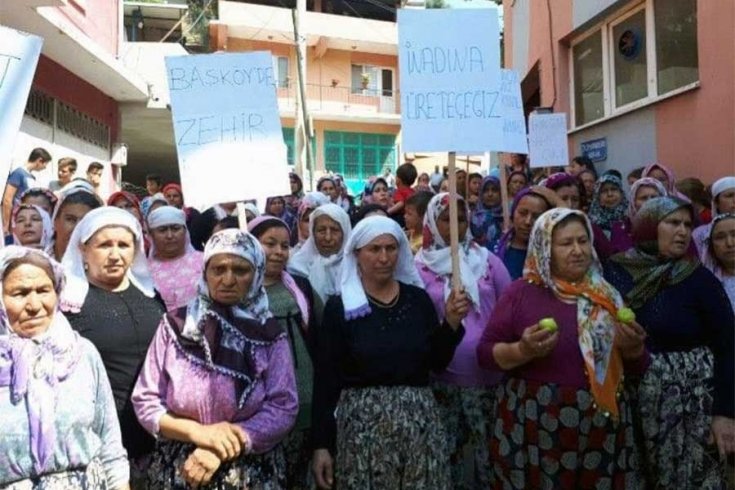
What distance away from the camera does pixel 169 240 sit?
4.39m

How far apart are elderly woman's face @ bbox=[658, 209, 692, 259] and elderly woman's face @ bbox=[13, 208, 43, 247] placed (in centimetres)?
336

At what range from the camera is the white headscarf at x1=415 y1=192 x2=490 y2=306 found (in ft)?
11.9

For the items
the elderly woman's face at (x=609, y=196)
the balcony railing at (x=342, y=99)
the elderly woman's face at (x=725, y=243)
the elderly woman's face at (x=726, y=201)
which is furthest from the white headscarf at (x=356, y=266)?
the balcony railing at (x=342, y=99)

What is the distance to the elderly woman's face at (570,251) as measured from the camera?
2.92m

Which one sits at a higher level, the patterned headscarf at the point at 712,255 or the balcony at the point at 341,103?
the balcony at the point at 341,103

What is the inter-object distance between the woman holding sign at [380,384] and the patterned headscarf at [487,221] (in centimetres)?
286

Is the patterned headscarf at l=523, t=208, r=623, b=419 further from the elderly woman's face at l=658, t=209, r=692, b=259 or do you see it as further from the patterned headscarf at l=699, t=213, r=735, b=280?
the patterned headscarf at l=699, t=213, r=735, b=280

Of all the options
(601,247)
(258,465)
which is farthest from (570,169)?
(258,465)

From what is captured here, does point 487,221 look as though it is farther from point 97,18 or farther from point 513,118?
point 97,18

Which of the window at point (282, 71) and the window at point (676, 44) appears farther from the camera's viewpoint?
the window at point (282, 71)

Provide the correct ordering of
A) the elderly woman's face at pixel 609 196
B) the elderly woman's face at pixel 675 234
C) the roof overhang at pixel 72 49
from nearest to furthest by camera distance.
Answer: the elderly woman's face at pixel 675 234
the elderly woman's face at pixel 609 196
the roof overhang at pixel 72 49

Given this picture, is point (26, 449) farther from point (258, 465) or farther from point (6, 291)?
point (258, 465)

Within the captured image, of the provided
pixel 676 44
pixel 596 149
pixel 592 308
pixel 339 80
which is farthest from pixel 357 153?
pixel 592 308

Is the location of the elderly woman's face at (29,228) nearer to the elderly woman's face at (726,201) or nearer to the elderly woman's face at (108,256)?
the elderly woman's face at (108,256)
